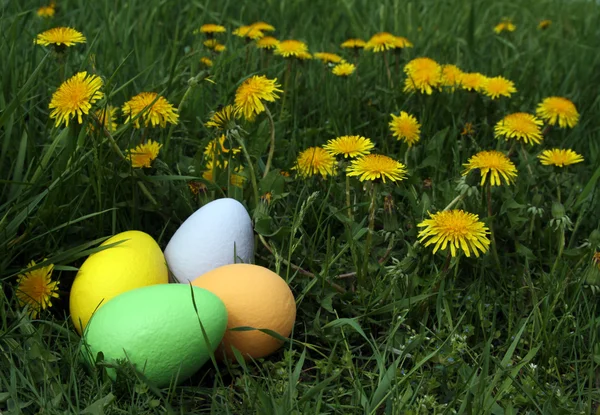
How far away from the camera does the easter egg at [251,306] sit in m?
1.58

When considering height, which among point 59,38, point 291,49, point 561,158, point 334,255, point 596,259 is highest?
point 59,38

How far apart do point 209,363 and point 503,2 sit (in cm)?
347

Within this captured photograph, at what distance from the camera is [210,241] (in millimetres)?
1718

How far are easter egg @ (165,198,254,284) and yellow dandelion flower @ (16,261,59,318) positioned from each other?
276mm

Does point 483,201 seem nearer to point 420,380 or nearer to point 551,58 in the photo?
point 420,380

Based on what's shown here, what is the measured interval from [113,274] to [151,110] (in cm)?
49

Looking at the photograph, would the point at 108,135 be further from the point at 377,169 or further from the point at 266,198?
the point at 377,169

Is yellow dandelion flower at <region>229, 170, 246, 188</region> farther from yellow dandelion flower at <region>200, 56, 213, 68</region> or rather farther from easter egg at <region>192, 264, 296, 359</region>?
yellow dandelion flower at <region>200, 56, 213, 68</region>

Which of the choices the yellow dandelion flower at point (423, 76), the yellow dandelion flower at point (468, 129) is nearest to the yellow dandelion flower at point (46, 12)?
the yellow dandelion flower at point (423, 76)

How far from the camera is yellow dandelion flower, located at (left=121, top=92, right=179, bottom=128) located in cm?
188

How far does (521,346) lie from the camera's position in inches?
66.6

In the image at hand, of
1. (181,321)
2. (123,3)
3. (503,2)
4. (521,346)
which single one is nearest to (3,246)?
(181,321)

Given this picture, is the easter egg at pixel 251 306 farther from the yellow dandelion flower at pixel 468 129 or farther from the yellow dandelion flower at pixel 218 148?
the yellow dandelion flower at pixel 468 129

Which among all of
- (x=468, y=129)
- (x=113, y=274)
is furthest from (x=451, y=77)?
(x=113, y=274)
